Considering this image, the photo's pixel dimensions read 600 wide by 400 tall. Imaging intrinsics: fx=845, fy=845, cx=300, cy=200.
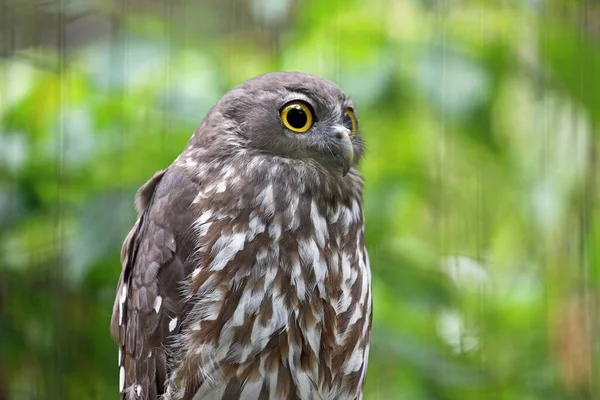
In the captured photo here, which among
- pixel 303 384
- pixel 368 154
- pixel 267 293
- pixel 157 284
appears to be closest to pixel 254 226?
pixel 267 293

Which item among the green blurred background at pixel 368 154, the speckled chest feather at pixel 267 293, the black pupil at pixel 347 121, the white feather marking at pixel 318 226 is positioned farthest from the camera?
the green blurred background at pixel 368 154

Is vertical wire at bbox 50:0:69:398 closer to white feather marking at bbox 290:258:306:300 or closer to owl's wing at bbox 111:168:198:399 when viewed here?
owl's wing at bbox 111:168:198:399

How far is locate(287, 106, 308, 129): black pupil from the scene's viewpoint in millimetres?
2244

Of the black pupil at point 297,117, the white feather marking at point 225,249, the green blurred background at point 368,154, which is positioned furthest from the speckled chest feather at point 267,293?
the green blurred background at point 368,154

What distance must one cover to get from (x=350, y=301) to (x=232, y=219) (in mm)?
384

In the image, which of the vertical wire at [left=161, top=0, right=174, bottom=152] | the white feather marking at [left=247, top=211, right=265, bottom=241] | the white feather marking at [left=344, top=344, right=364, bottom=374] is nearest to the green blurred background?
the vertical wire at [left=161, top=0, right=174, bottom=152]

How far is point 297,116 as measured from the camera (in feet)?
7.41

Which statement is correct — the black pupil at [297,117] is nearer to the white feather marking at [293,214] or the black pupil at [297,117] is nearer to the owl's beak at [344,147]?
the owl's beak at [344,147]

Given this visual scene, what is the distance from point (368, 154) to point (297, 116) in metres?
0.52

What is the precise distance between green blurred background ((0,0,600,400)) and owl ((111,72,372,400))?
14.9 inches

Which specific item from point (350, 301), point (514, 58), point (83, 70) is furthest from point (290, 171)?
point (514, 58)

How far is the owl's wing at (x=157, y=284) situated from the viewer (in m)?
2.15

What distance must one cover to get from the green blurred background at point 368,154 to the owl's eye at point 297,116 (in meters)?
0.41

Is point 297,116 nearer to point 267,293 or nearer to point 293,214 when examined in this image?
point 293,214
